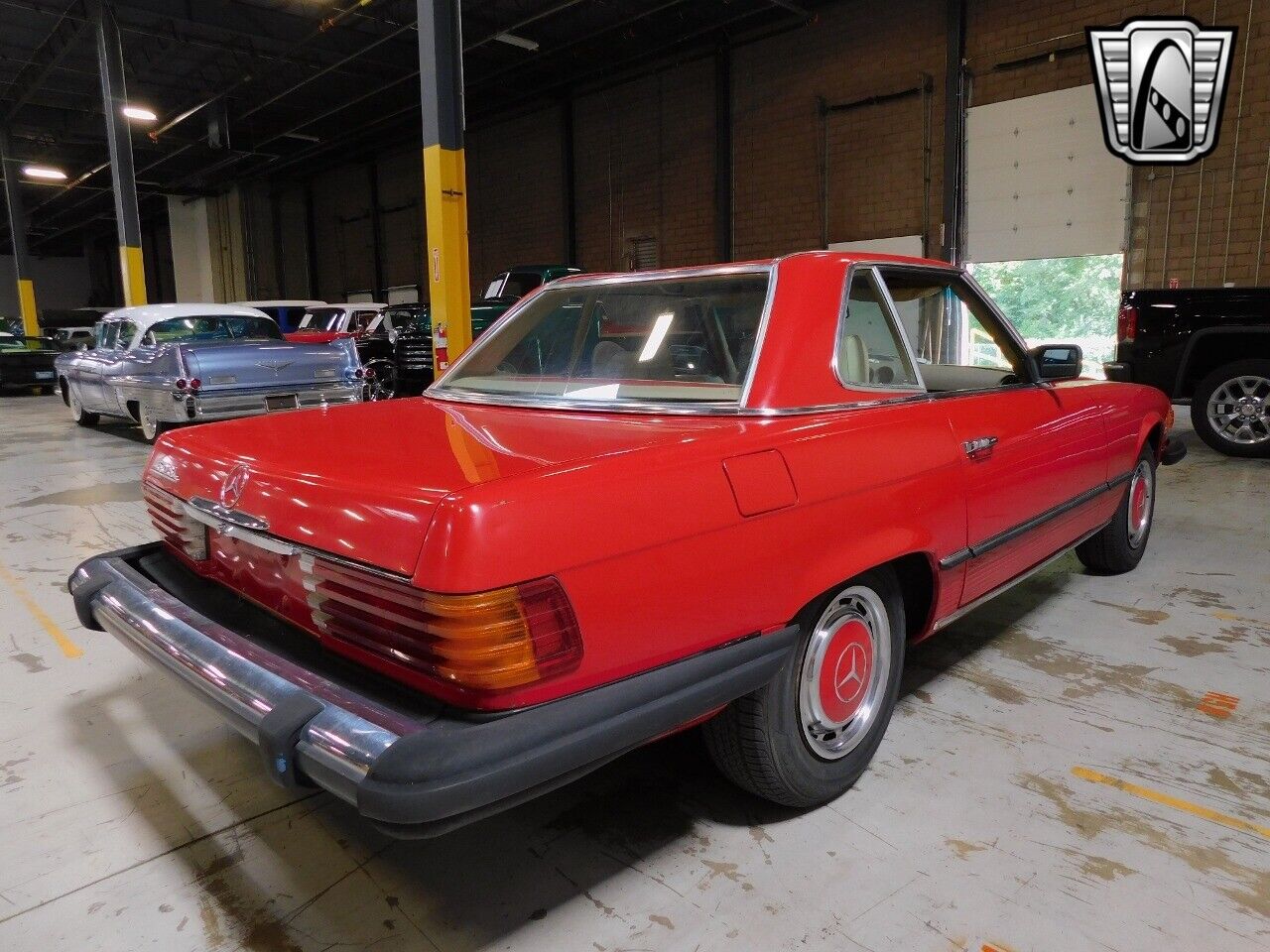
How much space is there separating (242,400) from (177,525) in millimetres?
5704

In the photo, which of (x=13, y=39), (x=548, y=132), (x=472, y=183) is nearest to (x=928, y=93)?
(x=548, y=132)

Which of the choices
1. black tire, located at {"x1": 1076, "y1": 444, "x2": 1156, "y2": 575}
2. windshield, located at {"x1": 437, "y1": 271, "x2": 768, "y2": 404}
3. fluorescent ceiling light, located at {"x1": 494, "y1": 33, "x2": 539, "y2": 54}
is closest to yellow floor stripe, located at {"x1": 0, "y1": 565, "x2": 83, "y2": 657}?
windshield, located at {"x1": 437, "y1": 271, "x2": 768, "y2": 404}

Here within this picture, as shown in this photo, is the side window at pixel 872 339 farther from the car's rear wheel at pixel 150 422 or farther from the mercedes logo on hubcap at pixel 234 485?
the car's rear wheel at pixel 150 422

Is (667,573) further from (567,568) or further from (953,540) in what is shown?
(953,540)

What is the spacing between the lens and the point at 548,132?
16578 millimetres

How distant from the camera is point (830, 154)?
12.4m

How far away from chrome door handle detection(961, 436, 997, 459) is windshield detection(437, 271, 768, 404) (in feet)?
2.37

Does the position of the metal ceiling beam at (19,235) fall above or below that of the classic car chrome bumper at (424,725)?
above

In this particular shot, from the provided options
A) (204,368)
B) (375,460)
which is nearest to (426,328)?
(204,368)

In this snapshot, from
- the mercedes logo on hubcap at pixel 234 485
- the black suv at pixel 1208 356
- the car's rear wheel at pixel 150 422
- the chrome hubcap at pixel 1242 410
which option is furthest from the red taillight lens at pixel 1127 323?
the car's rear wheel at pixel 150 422

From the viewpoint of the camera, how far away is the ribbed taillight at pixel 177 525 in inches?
81.0

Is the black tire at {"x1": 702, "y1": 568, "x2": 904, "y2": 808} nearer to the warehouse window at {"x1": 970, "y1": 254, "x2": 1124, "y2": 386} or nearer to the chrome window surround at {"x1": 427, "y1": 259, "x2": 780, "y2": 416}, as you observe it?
the chrome window surround at {"x1": 427, "y1": 259, "x2": 780, "y2": 416}

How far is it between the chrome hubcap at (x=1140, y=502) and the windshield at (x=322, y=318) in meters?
12.0

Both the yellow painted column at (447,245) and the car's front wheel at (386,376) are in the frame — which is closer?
the yellow painted column at (447,245)
